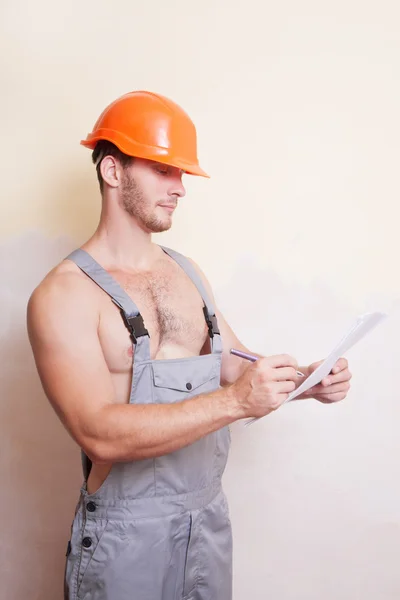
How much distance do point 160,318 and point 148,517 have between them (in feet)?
1.66

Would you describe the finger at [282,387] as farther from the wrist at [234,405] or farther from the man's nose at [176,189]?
the man's nose at [176,189]

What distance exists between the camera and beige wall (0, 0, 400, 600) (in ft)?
7.22

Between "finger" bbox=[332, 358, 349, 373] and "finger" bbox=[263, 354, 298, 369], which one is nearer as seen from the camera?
"finger" bbox=[263, 354, 298, 369]

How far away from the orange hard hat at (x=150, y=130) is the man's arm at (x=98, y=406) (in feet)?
1.48

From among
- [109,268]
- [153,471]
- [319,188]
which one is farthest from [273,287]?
[153,471]

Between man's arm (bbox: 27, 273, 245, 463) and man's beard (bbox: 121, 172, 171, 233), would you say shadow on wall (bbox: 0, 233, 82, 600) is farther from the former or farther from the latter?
man's arm (bbox: 27, 273, 245, 463)

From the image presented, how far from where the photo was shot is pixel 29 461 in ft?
7.62

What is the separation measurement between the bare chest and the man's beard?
15 cm

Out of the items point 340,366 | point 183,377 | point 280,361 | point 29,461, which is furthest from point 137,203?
point 29,461

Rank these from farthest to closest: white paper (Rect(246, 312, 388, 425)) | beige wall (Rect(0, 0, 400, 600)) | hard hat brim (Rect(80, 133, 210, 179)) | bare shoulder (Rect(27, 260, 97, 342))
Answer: beige wall (Rect(0, 0, 400, 600))
hard hat brim (Rect(80, 133, 210, 179))
bare shoulder (Rect(27, 260, 97, 342))
white paper (Rect(246, 312, 388, 425))

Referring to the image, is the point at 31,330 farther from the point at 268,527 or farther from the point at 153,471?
the point at 268,527

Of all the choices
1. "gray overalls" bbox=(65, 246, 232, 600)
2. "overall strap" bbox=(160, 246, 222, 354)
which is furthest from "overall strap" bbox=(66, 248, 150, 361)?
"overall strap" bbox=(160, 246, 222, 354)

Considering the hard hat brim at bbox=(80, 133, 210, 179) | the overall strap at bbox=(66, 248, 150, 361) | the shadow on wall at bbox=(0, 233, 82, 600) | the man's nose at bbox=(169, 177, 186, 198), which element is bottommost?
the shadow on wall at bbox=(0, 233, 82, 600)

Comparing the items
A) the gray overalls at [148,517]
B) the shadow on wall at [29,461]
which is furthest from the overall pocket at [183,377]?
the shadow on wall at [29,461]
